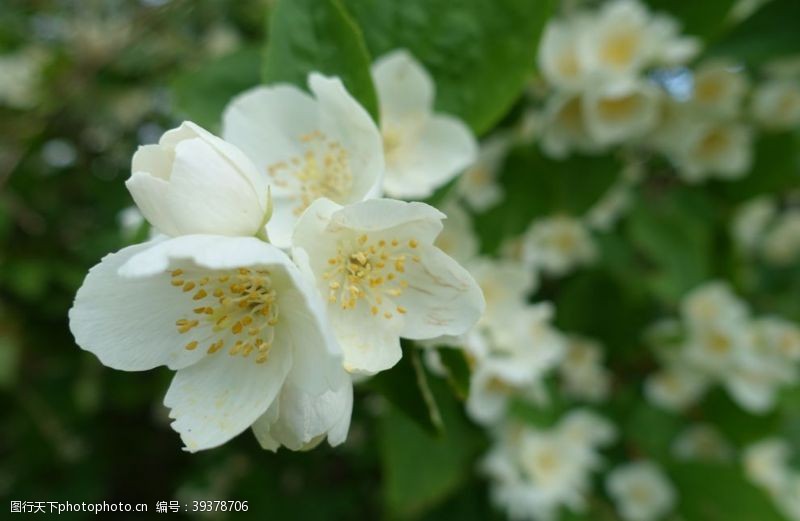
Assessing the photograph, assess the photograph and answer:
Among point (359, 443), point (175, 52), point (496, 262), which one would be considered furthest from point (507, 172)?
point (175, 52)

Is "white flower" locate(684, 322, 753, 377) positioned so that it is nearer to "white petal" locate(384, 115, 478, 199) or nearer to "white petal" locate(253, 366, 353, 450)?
"white petal" locate(384, 115, 478, 199)

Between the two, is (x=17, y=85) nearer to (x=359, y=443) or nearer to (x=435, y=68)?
(x=359, y=443)

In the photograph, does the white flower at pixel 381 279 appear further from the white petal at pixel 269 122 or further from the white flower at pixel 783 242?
the white flower at pixel 783 242

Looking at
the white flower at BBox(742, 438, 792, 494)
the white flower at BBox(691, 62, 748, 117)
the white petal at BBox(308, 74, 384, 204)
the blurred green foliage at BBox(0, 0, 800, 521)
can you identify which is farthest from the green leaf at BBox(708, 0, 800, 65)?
the white flower at BBox(742, 438, 792, 494)

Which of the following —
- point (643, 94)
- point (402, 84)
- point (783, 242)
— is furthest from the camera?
point (783, 242)

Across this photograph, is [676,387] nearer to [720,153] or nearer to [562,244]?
[562,244]

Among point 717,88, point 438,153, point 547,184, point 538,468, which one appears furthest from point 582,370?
point 438,153
